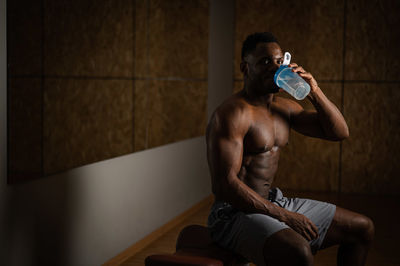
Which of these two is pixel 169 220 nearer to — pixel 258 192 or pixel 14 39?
pixel 258 192

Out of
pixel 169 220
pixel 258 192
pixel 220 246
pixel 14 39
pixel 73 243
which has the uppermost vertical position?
pixel 14 39

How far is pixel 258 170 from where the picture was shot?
2402 mm

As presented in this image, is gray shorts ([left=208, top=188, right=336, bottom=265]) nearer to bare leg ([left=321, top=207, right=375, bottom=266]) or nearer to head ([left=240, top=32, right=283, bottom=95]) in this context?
bare leg ([left=321, top=207, right=375, bottom=266])

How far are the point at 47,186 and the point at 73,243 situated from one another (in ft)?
1.34

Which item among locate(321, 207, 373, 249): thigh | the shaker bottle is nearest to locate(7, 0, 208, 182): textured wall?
the shaker bottle

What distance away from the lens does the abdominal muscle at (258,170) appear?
94.2 inches

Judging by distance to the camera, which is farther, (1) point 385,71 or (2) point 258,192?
(1) point 385,71

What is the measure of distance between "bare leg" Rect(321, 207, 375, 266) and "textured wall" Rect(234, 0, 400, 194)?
3.26 metres

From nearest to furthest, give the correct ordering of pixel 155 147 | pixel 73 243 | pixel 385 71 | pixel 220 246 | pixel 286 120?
pixel 220 246, pixel 286 120, pixel 73 243, pixel 155 147, pixel 385 71

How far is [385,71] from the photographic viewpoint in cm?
544

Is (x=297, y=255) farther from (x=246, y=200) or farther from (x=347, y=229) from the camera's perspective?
(x=347, y=229)

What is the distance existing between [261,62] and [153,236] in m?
1.94

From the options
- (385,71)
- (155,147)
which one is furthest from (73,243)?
(385,71)

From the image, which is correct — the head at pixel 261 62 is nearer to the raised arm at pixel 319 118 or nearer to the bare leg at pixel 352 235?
the raised arm at pixel 319 118
